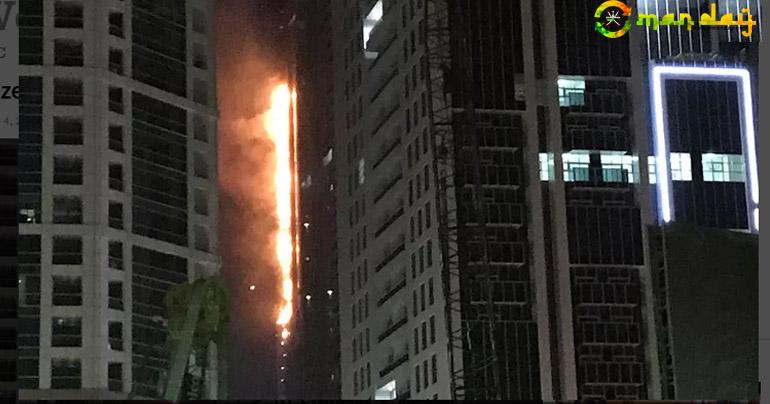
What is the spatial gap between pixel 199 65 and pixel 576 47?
21.6 metres

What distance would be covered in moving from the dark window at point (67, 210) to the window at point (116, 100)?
6.00m

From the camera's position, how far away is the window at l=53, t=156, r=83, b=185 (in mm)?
94500

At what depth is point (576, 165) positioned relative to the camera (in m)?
99.5

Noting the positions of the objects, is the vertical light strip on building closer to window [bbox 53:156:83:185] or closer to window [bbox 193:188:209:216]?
window [bbox 193:188:209:216]

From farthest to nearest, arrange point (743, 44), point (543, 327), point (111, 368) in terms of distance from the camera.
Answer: point (743, 44)
point (543, 327)
point (111, 368)

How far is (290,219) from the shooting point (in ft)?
409

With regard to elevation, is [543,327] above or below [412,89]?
below

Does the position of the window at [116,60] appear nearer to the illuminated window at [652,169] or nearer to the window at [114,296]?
the window at [114,296]

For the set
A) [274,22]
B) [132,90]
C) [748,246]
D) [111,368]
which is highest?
[274,22]

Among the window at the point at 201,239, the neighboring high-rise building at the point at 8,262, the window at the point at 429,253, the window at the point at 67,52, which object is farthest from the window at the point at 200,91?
the window at the point at 429,253

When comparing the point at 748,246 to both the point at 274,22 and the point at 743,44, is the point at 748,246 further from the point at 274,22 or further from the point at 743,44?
the point at 274,22

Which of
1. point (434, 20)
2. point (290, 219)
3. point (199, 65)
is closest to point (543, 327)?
point (434, 20)

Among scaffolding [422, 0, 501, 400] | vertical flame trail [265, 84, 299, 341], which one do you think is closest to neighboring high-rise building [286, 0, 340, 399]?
vertical flame trail [265, 84, 299, 341]

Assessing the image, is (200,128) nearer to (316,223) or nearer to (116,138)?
(116,138)
